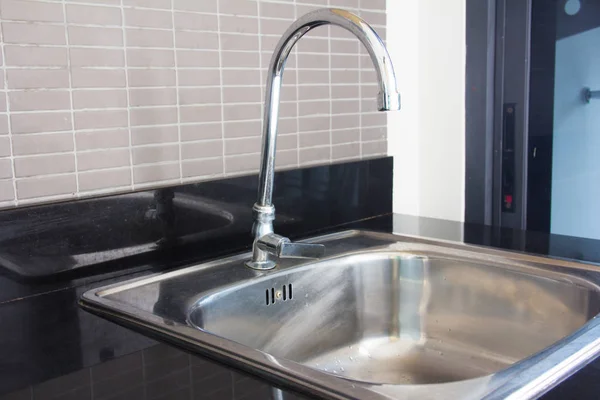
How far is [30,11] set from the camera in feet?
3.14

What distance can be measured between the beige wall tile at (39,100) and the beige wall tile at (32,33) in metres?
0.07

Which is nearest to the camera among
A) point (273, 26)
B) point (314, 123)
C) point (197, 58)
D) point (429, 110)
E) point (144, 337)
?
point (144, 337)

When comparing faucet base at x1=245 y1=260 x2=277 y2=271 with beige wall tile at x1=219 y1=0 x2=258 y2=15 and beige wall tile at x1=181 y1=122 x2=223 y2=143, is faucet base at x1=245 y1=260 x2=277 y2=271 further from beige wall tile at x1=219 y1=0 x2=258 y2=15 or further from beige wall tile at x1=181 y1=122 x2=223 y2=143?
beige wall tile at x1=219 y1=0 x2=258 y2=15

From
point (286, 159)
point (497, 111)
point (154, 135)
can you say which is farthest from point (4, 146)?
point (497, 111)

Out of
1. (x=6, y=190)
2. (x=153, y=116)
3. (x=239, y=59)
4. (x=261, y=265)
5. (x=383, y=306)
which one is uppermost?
(x=239, y=59)

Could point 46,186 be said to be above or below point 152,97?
below

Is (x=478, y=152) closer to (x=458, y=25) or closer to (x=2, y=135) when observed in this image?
(x=458, y=25)

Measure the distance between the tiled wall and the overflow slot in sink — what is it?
0.26 metres

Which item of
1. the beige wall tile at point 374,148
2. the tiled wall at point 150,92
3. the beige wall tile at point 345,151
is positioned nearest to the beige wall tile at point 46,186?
the tiled wall at point 150,92

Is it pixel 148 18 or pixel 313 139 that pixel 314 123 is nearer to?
pixel 313 139

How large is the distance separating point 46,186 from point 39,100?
0.42 feet

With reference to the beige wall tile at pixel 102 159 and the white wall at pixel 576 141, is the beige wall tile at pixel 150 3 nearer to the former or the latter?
the beige wall tile at pixel 102 159

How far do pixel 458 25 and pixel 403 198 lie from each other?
0.44 metres

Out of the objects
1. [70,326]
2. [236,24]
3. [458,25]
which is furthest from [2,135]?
[458,25]
